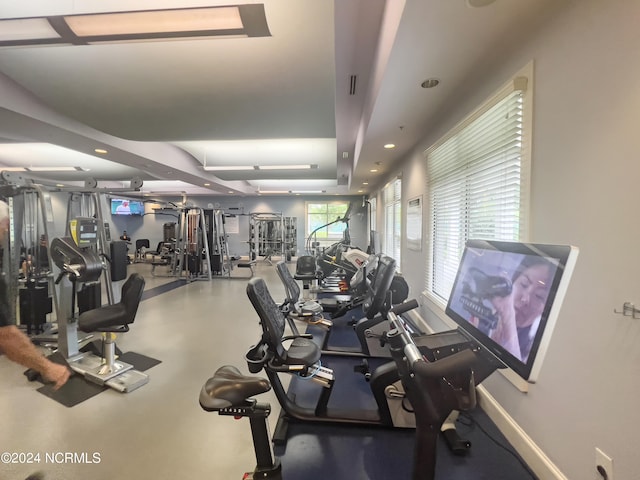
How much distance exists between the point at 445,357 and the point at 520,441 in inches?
44.5

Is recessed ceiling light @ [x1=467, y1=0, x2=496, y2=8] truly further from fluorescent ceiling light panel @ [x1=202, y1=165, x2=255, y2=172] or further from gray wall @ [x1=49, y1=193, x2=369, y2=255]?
gray wall @ [x1=49, y1=193, x2=369, y2=255]

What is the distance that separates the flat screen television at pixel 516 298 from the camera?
84 centimetres

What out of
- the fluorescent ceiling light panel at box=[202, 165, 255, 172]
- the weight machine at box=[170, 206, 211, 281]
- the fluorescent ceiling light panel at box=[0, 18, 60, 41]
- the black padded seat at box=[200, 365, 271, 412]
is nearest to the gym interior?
the black padded seat at box=[200, 365, 271, 412]

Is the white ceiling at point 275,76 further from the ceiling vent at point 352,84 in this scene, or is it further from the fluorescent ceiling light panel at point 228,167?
the fluorescent ceiling light panel at point 228,167

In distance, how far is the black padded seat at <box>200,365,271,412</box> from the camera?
1.16 metres

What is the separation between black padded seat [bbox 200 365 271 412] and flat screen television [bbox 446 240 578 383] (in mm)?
941

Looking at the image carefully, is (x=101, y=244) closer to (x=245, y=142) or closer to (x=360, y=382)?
(x=245, y=142)

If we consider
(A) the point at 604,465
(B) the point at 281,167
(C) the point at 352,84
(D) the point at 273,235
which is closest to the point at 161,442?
(A) the point at 604,465

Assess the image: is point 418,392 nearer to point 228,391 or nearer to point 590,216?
point 228,391

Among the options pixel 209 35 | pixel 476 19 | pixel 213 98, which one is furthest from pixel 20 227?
pixel 476 19

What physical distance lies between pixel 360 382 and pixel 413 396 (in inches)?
59.2

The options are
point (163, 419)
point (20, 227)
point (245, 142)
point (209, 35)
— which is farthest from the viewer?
point (245, 142)

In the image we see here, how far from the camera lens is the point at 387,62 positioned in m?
1.82

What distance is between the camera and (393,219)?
20.6 feet
